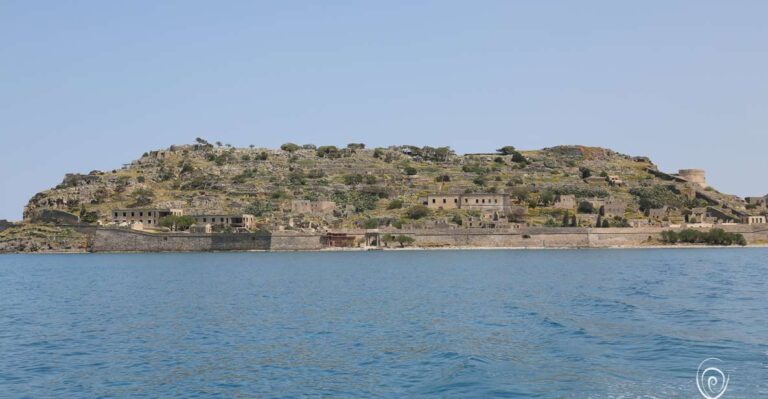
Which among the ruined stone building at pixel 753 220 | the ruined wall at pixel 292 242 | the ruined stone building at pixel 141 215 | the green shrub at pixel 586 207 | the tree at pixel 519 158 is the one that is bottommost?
the ruined wall at pixel 292 242

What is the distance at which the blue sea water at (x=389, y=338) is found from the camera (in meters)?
17.7

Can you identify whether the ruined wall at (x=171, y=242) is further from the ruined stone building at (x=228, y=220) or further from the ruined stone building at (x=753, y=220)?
the ruined stone building at (x=753, y=220)

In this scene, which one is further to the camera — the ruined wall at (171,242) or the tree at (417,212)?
the tree at (417,212)

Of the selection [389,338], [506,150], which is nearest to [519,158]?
[506,150]

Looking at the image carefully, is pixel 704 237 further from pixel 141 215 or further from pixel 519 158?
pixel 141 215

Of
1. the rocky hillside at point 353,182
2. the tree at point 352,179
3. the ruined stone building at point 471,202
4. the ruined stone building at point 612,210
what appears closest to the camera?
the ruined stone building at point 612,210

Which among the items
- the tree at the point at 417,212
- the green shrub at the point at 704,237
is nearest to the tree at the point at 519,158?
the tree at the point at 417,212

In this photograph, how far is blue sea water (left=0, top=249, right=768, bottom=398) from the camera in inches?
695

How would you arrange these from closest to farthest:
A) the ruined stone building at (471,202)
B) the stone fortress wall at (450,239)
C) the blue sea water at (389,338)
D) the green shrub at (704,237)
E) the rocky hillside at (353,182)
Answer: the blue sea water at (389,338) → the stone fortress wall at (450,239) → the green shrub at (704,237) → the ruined stone building at (471,202) → the rocky hillside at (353,182)

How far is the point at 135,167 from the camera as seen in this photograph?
12812 cm

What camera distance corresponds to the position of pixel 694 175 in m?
130

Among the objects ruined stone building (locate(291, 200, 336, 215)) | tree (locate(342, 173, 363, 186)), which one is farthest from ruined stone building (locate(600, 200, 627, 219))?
tree (locate(342, 173, 363, 186))

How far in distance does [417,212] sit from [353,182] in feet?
70.2

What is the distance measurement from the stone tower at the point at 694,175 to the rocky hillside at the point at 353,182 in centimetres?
383
